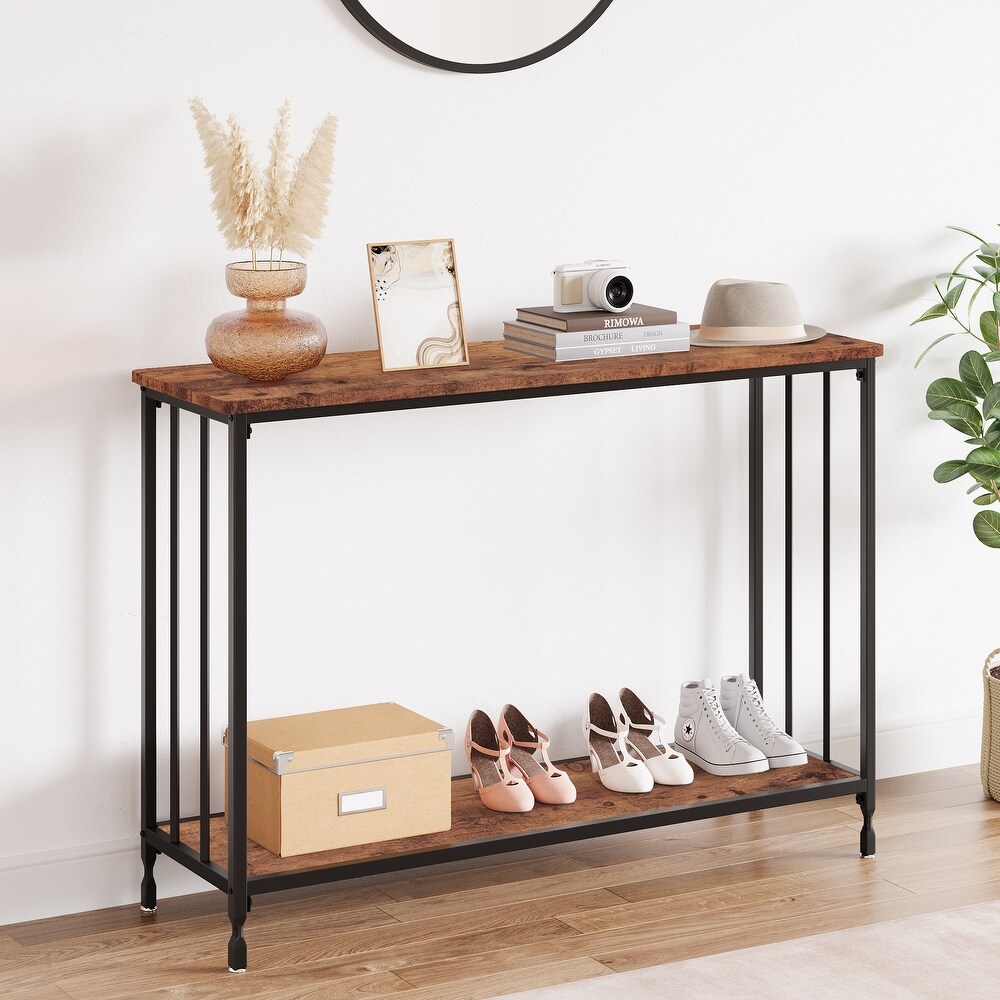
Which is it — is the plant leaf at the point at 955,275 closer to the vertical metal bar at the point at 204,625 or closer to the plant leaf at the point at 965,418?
the plant leaf at the point at 965,418

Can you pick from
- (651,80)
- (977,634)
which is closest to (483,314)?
(651,80)

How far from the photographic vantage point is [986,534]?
3.22 meters

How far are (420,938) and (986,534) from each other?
4.56ft

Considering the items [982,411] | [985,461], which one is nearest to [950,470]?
[985,461]

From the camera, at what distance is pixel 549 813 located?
9.16 feet

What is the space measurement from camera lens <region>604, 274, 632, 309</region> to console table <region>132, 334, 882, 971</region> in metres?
0.10

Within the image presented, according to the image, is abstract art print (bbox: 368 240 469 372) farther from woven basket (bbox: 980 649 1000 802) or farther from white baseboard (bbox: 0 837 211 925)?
woven basket (bbox: 980 649 1000 802)

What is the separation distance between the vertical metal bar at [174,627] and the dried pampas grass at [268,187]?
1.09ft

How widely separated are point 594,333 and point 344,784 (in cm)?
83

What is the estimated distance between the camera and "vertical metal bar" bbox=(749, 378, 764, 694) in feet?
10.5

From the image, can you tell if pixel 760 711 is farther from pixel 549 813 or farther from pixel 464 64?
pixel 464 64

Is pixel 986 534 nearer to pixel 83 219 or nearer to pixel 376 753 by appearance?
pixel 376 753

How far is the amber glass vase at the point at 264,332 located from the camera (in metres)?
2.43

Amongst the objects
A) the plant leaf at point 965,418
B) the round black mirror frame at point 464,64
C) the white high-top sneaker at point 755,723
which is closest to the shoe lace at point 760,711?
the white high-top sneaker at point 755,723
